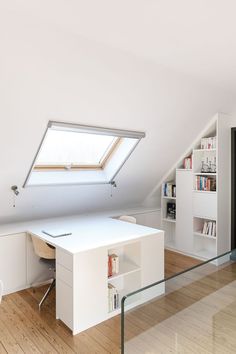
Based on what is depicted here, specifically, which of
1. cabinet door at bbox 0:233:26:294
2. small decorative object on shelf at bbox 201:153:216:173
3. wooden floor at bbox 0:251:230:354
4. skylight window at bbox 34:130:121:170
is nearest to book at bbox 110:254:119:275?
wooden floor at bbox 0:251:230:354

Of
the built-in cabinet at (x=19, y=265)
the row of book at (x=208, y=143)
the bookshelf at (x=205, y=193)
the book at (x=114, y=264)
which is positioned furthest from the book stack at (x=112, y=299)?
the row of book at (x=208, y=143)

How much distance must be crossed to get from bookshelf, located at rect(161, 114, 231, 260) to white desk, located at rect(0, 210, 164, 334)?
139 cm

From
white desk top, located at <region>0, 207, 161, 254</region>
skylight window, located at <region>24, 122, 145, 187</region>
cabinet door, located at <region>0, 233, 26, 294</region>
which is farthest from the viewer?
skylight window, located at <region>24, 122, 145, 187</region>

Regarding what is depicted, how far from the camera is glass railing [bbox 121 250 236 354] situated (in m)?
1.62

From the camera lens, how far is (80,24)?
194cm

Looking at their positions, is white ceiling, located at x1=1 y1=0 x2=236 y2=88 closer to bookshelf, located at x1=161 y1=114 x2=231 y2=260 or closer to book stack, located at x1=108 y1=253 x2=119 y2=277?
bookshelf, located at x1=161 y1=114 x2=231 y2=260

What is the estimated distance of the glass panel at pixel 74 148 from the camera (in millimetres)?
3599

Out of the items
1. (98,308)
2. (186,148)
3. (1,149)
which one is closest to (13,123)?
(1,149)

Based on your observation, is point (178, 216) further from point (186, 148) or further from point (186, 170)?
point (186, 148)

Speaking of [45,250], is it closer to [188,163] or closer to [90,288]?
[90,288]

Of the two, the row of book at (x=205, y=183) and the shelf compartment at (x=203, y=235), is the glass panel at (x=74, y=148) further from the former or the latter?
the shelf compartment at (x=203, y=235)

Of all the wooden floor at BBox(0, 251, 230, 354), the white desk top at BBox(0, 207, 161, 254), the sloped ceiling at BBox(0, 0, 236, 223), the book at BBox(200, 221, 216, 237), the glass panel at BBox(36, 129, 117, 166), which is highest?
the sloped ceiling at BBox(0, 0, 236, 223)

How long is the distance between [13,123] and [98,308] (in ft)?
6.39

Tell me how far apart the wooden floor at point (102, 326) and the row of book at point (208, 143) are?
2233 mm
